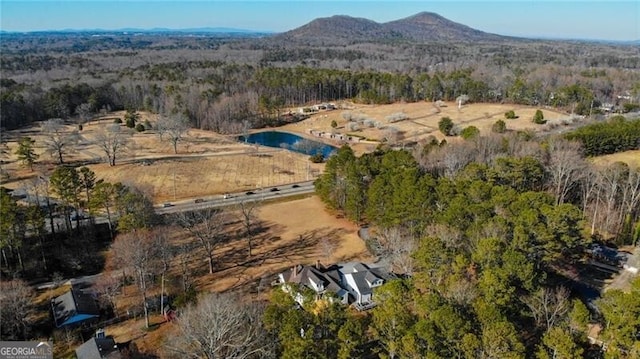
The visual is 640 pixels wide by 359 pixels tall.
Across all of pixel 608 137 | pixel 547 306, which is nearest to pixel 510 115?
pixel 608 137

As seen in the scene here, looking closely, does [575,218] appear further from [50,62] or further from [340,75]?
[50,62]

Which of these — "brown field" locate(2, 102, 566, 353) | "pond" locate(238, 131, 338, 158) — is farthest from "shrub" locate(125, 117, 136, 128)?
"pond" locate(238, 131, 338, 158)

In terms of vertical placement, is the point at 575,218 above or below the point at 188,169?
above

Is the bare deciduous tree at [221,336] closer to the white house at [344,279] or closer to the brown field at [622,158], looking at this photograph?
the white house at [344,279]

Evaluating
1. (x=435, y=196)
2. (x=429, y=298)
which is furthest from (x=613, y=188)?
(x=429, y=298)

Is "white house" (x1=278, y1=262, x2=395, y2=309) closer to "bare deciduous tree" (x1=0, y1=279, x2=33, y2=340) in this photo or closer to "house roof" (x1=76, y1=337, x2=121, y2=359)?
"house roof" (x1=76, y1=337, x2=121, y2=359)
